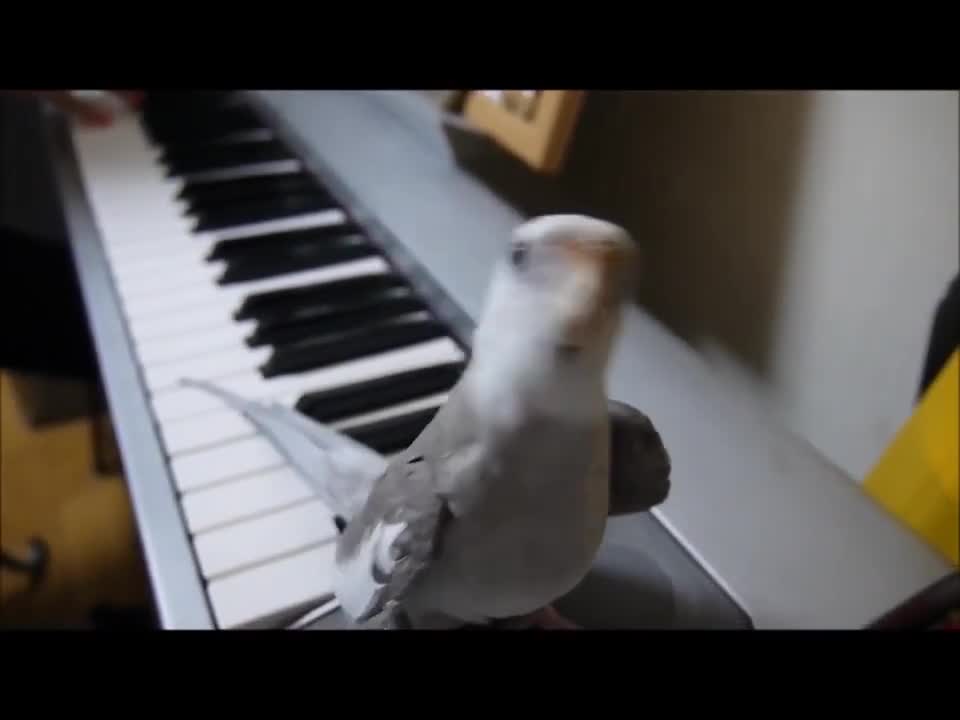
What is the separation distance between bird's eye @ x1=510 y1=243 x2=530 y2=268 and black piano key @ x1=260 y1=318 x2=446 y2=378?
29cm

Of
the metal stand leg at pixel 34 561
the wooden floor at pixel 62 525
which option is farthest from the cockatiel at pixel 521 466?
the metal stand leg at pixel 34 561

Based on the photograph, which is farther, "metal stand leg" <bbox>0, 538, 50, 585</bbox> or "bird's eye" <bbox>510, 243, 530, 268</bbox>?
"metal stand leg" <bbox>0, 538, 50, 585</bbox>

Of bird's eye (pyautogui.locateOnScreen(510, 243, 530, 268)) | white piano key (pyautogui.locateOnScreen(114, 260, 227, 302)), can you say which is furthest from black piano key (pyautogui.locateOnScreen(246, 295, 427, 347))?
bird's eye (pyautogui.locateOnScreen(510, 243, 530, 268))

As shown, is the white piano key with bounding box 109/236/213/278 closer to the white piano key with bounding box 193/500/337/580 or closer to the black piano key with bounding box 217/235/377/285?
the black piano key with bounding box 217/235/377/285

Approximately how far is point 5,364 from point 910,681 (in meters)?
0.90

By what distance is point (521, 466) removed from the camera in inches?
8.5

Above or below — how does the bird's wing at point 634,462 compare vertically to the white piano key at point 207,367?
above

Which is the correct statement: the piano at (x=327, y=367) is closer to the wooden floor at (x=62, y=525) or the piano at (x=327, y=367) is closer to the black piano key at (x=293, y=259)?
the black piano key at (x=293, y=259)

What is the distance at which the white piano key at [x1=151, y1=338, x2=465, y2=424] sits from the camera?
47 centimetres

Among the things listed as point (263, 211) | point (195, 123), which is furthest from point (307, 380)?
point (195, 123)

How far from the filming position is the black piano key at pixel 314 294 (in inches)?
22.5

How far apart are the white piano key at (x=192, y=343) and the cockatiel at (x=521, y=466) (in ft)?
1.14
